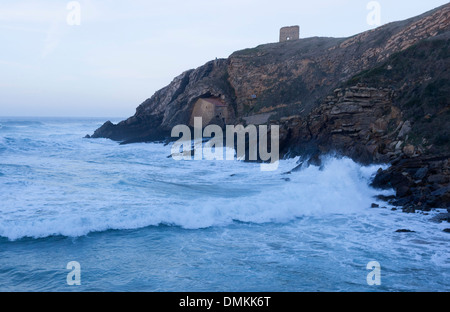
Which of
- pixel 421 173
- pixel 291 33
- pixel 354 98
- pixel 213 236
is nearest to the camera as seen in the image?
pixel 213 236

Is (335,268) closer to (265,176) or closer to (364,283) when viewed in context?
(364,283)

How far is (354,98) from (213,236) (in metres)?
12.2

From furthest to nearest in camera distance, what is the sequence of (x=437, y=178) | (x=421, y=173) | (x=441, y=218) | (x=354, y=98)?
(x=354, y=98) < (x=421, y=173) < (x=437, y=178) < (x=441, y=218)

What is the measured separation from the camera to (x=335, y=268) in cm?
746

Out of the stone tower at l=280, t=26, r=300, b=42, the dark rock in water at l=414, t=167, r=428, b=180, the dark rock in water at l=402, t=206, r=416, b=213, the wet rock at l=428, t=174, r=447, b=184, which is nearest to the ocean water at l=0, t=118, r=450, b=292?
the dark rock in water at l=402, t=206, r=416, b=213

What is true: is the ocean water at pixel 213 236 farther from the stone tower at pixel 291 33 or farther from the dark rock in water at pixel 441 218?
the stone tower at pixel 291 33

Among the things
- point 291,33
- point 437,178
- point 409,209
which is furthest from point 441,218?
point 291,33

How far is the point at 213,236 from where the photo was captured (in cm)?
966

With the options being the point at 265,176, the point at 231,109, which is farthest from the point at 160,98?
the point at 265,176

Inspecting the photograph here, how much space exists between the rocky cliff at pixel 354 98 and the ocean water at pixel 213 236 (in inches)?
56.9

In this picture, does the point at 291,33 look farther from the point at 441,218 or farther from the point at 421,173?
the point at 441,218

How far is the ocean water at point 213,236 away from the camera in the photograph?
23.0ft
